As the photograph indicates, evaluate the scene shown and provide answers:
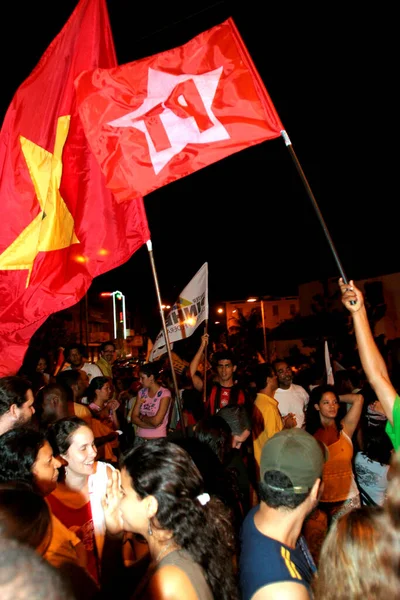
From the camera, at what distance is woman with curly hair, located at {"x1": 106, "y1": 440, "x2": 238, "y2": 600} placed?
217 cm

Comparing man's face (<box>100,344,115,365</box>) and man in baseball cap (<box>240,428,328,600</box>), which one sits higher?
man's face (<box>100,344,115,365</box>)

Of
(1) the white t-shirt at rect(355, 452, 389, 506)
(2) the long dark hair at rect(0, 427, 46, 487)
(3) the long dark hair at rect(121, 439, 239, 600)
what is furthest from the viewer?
(1) the white t-shirt at rect(355, 452, 389, 506)

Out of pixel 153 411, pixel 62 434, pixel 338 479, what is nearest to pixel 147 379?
pixel 153 411

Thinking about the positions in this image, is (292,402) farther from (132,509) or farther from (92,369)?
(132,509)

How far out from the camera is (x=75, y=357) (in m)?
8.53

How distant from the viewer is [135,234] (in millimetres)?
4730

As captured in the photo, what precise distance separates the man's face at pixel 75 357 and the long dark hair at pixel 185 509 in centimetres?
615


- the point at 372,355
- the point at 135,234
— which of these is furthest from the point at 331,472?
the point at 135,234

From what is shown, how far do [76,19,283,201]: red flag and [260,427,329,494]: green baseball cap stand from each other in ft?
8.78

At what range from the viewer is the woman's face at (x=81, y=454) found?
3689mm

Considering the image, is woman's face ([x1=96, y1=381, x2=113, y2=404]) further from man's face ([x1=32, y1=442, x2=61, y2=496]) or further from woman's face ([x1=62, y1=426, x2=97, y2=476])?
man's face ([x1=32, y1=442, x2=61, y2=496])

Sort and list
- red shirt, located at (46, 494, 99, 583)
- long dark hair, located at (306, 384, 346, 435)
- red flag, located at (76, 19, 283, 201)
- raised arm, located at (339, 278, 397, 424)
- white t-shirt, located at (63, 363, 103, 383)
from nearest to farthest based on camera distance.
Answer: raised arm, located at (339, 278, 397, 424)
red shirt, located at (46, 494, 99, 583)
red flag, located at (76, 19, 283, 201)
long dark hair, located at (306, 384, 346, 435)
white t-shirt, located at (63, 363, 103, 383)

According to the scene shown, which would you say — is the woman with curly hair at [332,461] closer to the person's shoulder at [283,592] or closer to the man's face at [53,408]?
the man's face at [53,408]

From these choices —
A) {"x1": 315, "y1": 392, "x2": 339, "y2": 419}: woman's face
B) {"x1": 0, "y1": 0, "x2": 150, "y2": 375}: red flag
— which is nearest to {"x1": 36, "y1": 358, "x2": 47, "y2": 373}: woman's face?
{"x1": 0, "y1": 0, "x2": 150, "y2": 375}: red flag
